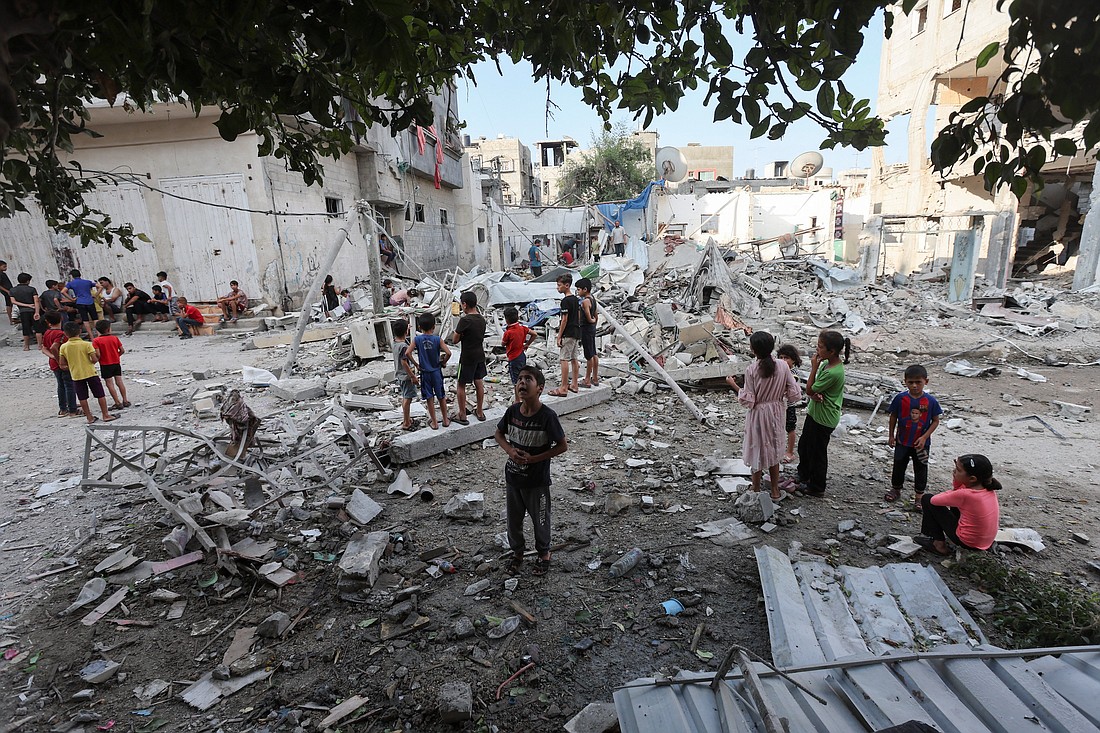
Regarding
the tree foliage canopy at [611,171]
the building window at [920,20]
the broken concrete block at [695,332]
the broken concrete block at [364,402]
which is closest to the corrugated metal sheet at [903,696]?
the broken concrete block at [364,402]

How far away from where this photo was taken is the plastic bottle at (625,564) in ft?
12.1

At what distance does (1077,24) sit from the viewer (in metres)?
1.63

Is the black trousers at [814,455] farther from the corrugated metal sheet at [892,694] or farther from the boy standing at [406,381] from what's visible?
the boy standing at [406,381]

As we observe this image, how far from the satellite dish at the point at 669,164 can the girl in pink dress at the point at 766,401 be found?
2531cm

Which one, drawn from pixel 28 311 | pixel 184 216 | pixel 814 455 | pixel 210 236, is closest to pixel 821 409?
pixel 814 455

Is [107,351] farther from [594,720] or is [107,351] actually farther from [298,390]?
[594,720]

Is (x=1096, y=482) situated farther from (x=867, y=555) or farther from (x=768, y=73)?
(x=768, y=73)

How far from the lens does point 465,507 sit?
454 cm

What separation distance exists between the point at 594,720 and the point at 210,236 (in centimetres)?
1461

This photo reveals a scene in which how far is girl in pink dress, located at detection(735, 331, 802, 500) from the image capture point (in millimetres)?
4387

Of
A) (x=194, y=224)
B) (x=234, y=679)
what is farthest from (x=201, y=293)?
(x=234, y=679)

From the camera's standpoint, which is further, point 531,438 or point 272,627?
point 531,438

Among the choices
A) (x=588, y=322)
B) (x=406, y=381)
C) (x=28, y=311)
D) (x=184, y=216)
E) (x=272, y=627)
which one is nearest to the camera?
(x=272, y=627)

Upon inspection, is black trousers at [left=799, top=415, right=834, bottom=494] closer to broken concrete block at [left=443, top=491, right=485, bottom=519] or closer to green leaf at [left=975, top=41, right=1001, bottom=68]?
broken concrete block at [left=443, top=491, right=485, bottom=519]
